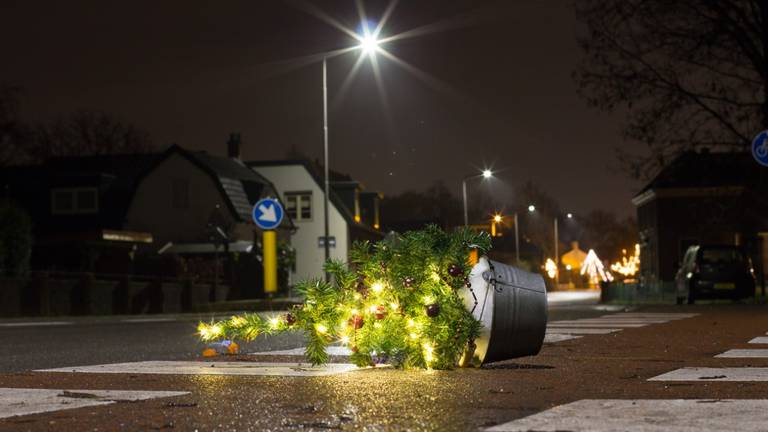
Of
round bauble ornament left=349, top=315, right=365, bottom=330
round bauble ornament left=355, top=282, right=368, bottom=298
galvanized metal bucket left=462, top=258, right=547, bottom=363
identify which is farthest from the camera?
round bauble ornament left=355, top=282, right=368, bottom=298

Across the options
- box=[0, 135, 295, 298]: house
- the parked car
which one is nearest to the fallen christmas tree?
the parked car

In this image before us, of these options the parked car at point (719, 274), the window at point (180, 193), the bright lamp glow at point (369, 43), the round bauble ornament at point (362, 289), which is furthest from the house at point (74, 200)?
the round bauble ornament at point (362, 289)

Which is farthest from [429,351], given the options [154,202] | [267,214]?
[154,202]

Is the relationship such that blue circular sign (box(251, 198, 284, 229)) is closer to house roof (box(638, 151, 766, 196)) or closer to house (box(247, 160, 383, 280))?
house roof (box(638, 151, 766, 196))

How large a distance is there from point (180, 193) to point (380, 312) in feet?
166

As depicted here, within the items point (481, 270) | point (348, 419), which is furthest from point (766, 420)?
point (481, 270)

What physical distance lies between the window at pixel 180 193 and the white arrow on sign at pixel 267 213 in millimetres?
32210

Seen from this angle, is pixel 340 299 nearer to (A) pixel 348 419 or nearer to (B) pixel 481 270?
(B) pixel 481 270

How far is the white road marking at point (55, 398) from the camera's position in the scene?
6836mm

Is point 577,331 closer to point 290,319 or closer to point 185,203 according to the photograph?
point 290,319

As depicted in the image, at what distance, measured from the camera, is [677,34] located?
31.1 meters

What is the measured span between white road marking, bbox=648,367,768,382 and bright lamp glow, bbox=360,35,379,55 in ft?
75.0

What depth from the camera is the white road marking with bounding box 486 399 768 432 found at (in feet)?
18.2

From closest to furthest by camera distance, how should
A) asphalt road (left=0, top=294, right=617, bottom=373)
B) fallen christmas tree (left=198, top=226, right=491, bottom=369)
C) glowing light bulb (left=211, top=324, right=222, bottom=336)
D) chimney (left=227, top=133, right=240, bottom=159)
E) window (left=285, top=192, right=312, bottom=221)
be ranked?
fallen christmas tree (left=198, top=226, right=491, bottom=369) < glowing light bulb (left=211, top=324, right=222, bottom=336) < asphalt road (left=0, top=294, right=617, bottom=373) < window (left=285, top=192, right=312, bottom=221) < chimney (left=227, top=133, right=240, bottom=159)
